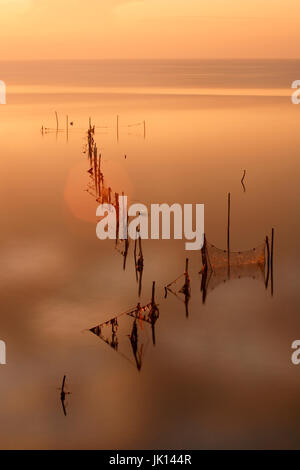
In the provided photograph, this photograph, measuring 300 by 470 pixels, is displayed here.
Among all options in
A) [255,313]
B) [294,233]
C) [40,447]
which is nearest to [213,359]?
[255,313]

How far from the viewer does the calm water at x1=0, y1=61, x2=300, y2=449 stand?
7.14 meters

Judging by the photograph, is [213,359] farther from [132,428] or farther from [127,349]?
[132,428]

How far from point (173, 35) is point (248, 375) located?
33079 millimetres

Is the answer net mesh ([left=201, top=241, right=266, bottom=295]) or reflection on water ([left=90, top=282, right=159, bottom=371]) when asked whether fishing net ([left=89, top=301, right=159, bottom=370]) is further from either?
net mesh ([left=201, top=241, right=266, bottom=295])

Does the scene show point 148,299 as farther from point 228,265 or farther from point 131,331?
point 228,265

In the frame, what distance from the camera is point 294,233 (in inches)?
430

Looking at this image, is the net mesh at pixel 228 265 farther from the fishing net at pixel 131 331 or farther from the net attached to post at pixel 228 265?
the fishing net at pixel 131 331

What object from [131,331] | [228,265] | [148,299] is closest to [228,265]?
[228,265]

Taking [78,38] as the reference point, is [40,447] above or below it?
below

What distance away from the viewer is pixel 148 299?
359 inches

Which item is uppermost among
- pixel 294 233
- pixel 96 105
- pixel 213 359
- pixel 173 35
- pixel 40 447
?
pixel 173 35

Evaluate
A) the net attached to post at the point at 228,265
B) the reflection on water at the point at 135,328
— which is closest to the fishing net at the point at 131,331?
the reflection on water at the point at 135,328

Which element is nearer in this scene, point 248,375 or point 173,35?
point 248,375

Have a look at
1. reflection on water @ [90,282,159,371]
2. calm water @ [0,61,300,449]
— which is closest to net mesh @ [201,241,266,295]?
calm water @ [0,61,300,449]
